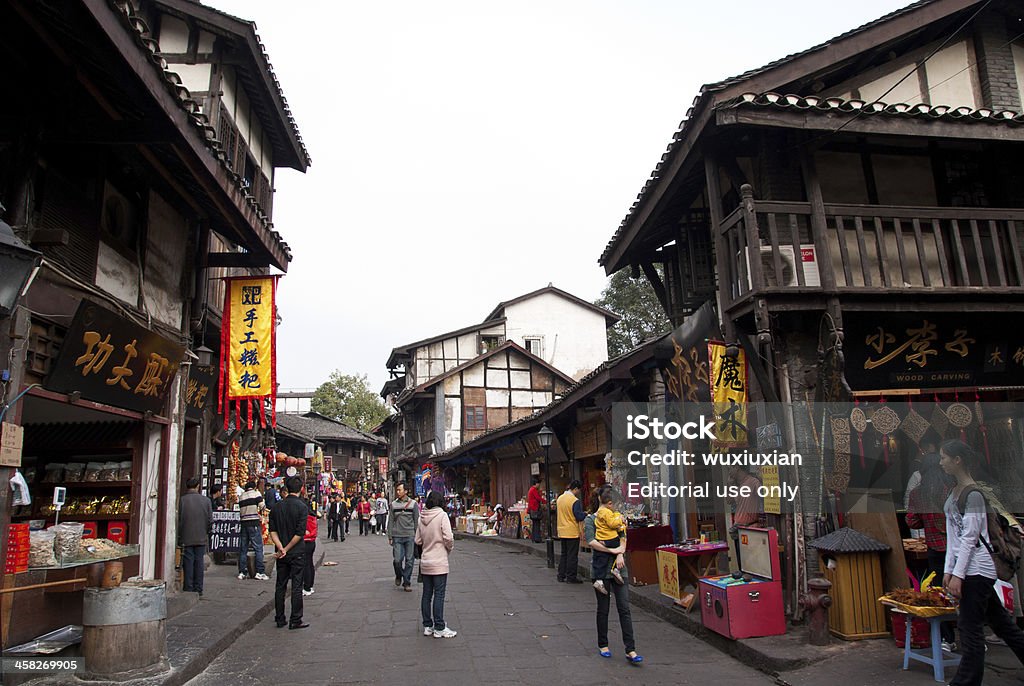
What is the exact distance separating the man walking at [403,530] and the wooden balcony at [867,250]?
21.8ft

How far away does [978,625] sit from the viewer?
5.41 metres

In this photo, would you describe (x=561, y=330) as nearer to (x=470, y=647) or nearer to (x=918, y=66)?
(x=918, y=66)

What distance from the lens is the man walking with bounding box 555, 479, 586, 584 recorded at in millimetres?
12750

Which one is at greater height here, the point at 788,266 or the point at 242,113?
the point at 242,113

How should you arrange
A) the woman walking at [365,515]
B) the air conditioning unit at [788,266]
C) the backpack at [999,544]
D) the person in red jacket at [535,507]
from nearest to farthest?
1. the backpack at [999,544]
2. the air conditioning unit at [788,266]
3. the person in red jacket at [535,507]
4. the woman walking at [365,515]

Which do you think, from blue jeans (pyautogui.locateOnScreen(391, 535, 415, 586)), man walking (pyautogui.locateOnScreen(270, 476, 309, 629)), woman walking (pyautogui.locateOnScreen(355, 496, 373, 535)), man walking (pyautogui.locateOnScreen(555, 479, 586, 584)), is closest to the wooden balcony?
man walking (pyautogui.locateOnScreen(555, 479, 586, 584))

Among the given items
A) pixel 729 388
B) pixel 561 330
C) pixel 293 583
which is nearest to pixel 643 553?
pixel 729 388

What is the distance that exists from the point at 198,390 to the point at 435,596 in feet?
20.5

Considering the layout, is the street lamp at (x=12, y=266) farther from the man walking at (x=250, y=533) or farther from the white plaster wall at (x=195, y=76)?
the man walking at (x=250, y=533)

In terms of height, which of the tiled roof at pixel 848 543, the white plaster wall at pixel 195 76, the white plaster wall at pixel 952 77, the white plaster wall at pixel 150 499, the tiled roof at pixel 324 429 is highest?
the white plaster wall at pixel 195 76

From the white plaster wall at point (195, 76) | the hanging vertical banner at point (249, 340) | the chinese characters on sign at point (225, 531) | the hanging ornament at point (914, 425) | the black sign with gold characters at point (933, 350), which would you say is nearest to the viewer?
the hanging ornament at point (914, 425)

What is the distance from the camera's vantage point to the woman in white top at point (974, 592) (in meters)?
5.36

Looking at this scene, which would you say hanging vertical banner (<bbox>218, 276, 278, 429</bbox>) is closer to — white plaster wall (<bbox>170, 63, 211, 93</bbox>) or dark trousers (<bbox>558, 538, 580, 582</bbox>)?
white plaster wall (<bbox>170, 63, 211, 93</bbox>)

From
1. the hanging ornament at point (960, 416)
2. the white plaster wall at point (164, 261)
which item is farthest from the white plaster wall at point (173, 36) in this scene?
the hanging ornament at point (960, 416)
